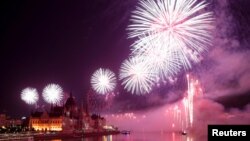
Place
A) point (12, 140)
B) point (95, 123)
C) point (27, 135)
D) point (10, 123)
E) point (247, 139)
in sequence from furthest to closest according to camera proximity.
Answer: point (95, 123), point (10, 123), point (27, 135), point (12, 140), point (247, 139)

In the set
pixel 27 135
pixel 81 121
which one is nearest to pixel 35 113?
pixel 81 121

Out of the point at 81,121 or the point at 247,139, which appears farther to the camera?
the point at 81,121

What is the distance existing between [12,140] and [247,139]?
88.1 metres

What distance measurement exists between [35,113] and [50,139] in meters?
32.7

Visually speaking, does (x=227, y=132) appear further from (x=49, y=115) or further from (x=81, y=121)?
(x=81, y=121)

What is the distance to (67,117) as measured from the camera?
155m

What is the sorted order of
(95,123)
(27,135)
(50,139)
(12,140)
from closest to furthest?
1. (12,140)
2. (27,135)
3. (50,139)
4. (95,123)

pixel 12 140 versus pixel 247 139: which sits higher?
pixel 247 139

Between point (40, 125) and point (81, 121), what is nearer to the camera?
point (40, 125)

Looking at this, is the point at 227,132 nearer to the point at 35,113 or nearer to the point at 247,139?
the point at 247,139

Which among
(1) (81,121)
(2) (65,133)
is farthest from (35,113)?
(1) (81,121)

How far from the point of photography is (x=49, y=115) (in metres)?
149

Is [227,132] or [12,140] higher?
[227,132]

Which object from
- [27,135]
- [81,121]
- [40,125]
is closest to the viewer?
[27,135]
